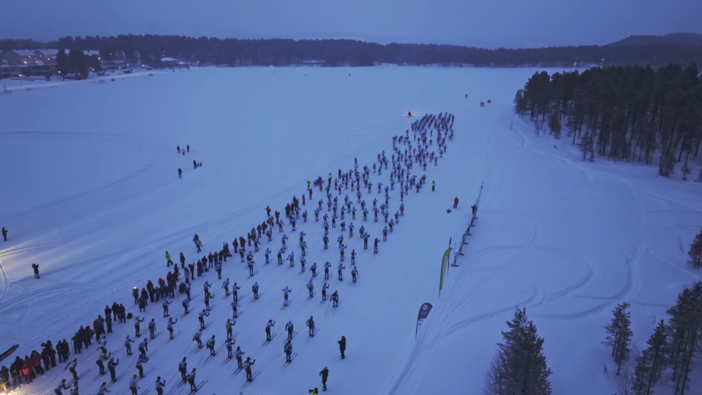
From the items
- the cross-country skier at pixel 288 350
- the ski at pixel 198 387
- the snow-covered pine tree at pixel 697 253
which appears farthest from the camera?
the snow-covered pine tree at pixel 697 253

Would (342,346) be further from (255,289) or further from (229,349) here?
(255,289)

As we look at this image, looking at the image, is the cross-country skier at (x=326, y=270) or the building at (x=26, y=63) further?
the building at (x=26, y=63)

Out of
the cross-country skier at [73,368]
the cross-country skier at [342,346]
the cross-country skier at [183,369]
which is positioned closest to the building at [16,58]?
the cross-country skier at [73,368]

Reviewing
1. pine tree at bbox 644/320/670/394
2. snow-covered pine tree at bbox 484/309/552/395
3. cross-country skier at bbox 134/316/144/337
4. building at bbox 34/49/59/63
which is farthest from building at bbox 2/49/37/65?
pine tree at bbox 644/320/670/394

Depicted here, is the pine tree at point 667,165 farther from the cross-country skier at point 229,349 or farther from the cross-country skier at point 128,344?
the cross-country skier at point 128,344

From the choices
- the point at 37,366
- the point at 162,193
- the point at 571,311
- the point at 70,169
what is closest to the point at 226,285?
the point at 37,366

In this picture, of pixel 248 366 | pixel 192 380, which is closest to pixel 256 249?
pixel 248 366
